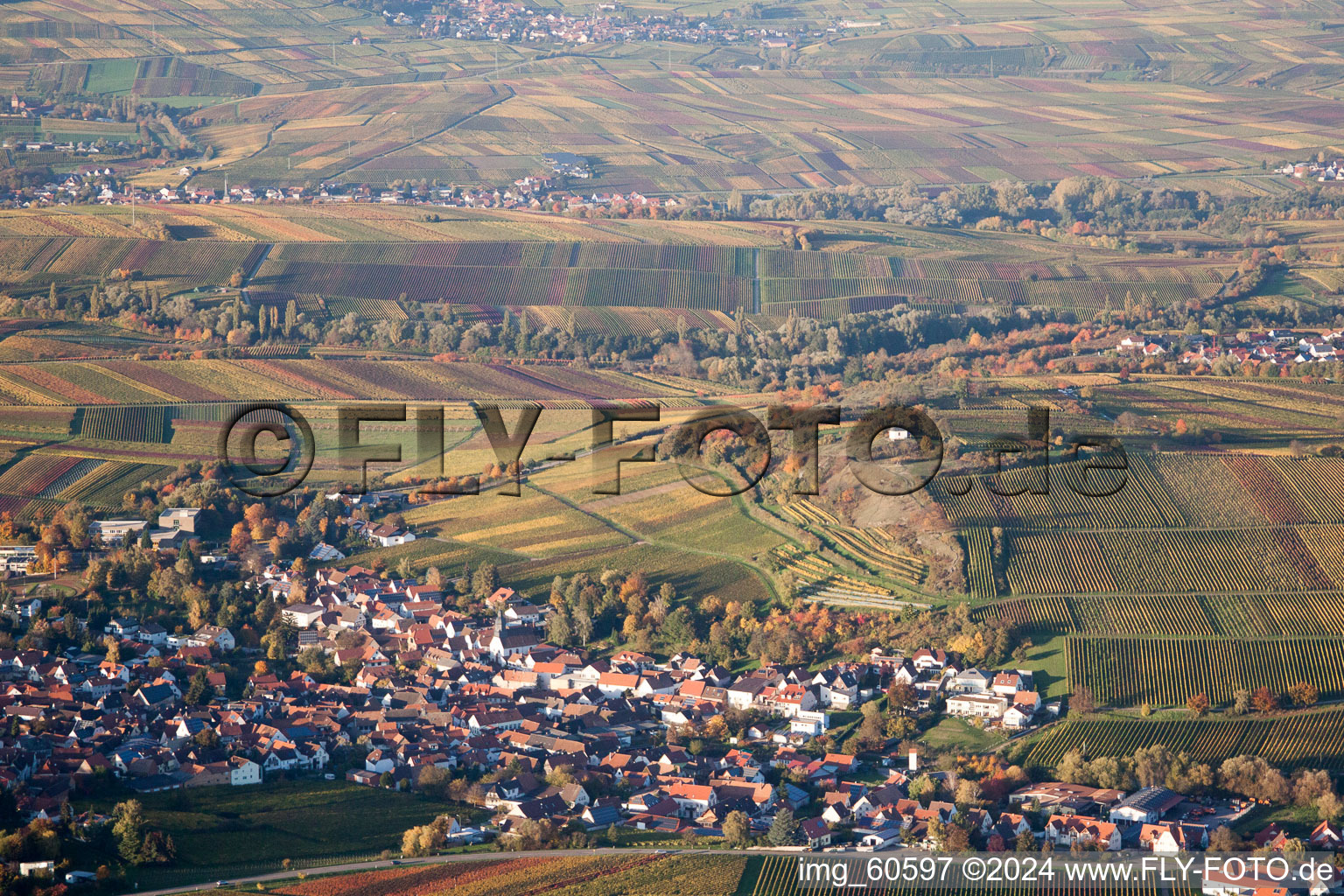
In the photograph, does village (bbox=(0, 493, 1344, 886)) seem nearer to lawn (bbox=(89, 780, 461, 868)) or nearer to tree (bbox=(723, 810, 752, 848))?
tree (bbox=(723, 810, 752, 848))

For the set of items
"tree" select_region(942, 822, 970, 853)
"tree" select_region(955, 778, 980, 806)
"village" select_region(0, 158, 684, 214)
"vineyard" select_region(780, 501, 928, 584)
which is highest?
"village" select_region(0, 158, 684, 214)

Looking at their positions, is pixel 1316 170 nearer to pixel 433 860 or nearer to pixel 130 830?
pixel 433 860

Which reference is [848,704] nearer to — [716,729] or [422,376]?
[716,729]

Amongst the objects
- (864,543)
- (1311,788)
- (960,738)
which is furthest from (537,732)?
(1311,788)

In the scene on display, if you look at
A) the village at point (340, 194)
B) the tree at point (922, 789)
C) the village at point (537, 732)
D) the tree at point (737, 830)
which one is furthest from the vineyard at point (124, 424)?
the village at point (340, 194)

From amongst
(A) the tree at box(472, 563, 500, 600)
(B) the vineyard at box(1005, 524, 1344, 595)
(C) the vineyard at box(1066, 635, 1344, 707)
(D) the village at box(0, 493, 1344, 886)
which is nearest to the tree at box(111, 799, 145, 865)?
(D) the village at box(0, 493, 1344, 886)

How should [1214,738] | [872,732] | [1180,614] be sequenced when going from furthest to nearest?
1. [1180,614]
2. [872,732]
3. [1214,738]
